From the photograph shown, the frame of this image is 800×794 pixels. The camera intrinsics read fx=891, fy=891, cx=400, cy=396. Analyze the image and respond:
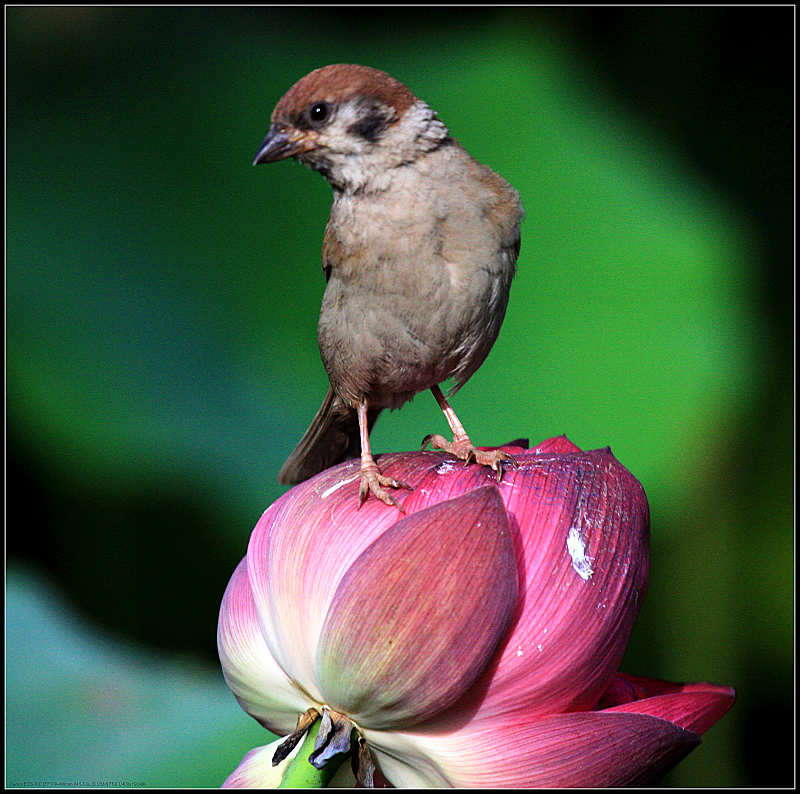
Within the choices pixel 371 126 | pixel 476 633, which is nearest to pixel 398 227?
pixel 371 126

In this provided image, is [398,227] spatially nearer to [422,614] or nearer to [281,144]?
[281,144]

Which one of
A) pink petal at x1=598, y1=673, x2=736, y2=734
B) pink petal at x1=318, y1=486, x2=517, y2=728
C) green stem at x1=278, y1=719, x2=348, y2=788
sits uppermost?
pink petal at x1=318, y1=486, x2=517, y2=728

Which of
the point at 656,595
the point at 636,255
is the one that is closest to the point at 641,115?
the point at 636,255

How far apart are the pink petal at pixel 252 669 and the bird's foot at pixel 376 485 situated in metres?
0.10

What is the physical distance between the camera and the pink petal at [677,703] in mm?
491

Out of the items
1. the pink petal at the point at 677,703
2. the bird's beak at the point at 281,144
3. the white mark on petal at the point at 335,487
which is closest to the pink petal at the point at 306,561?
the white mark on petal at the point at 335,487

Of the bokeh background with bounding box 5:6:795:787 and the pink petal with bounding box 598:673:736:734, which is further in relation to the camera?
the bokeh background with bounding box 5:6:795:787

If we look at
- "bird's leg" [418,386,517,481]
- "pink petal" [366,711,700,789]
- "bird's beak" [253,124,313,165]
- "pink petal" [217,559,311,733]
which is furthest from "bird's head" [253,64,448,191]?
"pink petal" [366,711,700,789]

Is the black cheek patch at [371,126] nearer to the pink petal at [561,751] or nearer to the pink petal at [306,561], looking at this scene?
the pink petal at [306,561]

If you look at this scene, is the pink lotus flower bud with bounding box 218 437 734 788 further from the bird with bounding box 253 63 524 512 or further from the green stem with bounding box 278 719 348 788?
the bird with bounding box 253 63 524 512

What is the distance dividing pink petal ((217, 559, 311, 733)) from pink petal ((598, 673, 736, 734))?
0.19m

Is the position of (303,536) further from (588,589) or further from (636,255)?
(636,255)

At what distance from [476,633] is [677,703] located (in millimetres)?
128

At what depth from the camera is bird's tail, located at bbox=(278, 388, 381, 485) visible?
0.90 m
